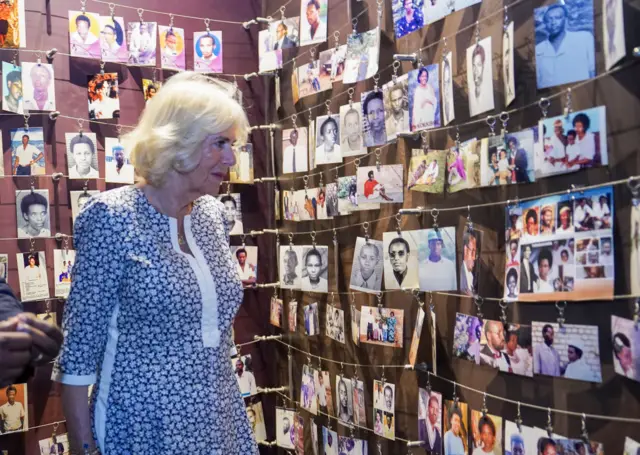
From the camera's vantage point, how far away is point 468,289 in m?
1.68

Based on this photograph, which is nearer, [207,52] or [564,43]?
[564,43]

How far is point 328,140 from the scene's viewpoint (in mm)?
2303

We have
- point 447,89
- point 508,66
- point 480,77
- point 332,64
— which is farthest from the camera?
point 332,64

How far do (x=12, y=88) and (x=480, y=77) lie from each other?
1.57 m

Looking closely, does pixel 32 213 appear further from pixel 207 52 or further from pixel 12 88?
pixel 207 52

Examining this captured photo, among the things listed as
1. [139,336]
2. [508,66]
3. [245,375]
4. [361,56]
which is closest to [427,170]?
[508,66]

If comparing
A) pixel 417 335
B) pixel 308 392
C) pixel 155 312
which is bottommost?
pixel 308 392

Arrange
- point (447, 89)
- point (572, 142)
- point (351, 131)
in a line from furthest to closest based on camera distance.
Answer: point (351, 131), point (447, 89), point (572, 142)

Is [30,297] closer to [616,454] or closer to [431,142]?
[431,142]

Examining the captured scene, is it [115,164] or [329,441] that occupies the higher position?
[115,164]

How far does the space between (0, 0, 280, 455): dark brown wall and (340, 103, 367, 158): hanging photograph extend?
0.76m

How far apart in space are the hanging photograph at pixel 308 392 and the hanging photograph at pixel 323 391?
0.06 ft

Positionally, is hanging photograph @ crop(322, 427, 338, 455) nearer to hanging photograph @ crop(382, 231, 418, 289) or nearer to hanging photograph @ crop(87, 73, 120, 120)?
hanging photograph @ crop(382, 231, 418, 289)

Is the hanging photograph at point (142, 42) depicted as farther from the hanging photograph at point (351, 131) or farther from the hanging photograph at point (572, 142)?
the hanging photograph at point (572, 142)
